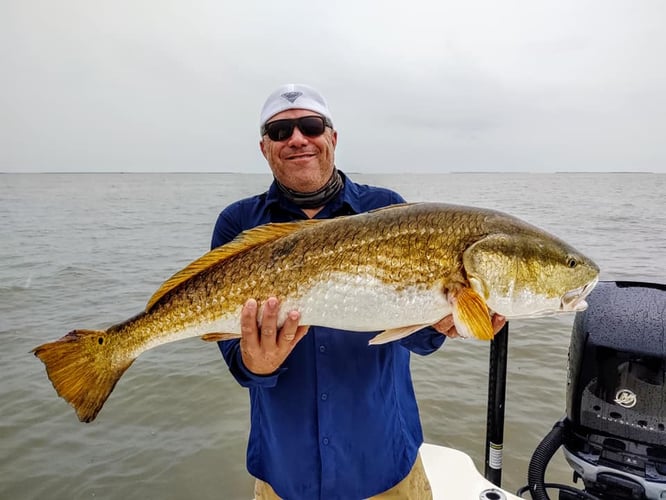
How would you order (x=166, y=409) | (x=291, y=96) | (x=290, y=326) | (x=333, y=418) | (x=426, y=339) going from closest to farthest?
(x=290, y=326) → (x=333, y=418) → (x=426, y=339) → (x=291, y=96) → (x=166, y=409)

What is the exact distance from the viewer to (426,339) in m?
2.67

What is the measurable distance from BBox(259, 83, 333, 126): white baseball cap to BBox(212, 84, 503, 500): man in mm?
15

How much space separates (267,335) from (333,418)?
62cm

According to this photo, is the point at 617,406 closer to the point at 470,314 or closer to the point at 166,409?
the point at 470,314

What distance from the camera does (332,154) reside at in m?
2.91

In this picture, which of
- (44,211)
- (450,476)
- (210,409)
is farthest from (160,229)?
(450,476)

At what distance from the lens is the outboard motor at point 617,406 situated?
2.80 m

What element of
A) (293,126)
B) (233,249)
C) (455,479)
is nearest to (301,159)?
(293,126)

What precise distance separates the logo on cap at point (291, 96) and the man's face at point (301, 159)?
0.30ft

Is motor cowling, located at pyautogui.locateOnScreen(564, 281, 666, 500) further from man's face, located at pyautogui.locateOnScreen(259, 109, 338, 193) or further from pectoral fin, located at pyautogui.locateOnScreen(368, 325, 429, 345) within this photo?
man's face, located at pyautogui.locateOnScreen(259, 109, 338, 193)

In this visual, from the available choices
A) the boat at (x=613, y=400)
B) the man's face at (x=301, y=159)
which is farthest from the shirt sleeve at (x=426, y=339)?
the man's face at (x=301, y=159)

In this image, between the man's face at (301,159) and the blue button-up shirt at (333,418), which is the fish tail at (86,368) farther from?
the man's face at (301,159)

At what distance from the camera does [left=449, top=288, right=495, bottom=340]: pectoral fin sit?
7.41ft

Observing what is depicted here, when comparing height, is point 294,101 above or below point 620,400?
above
